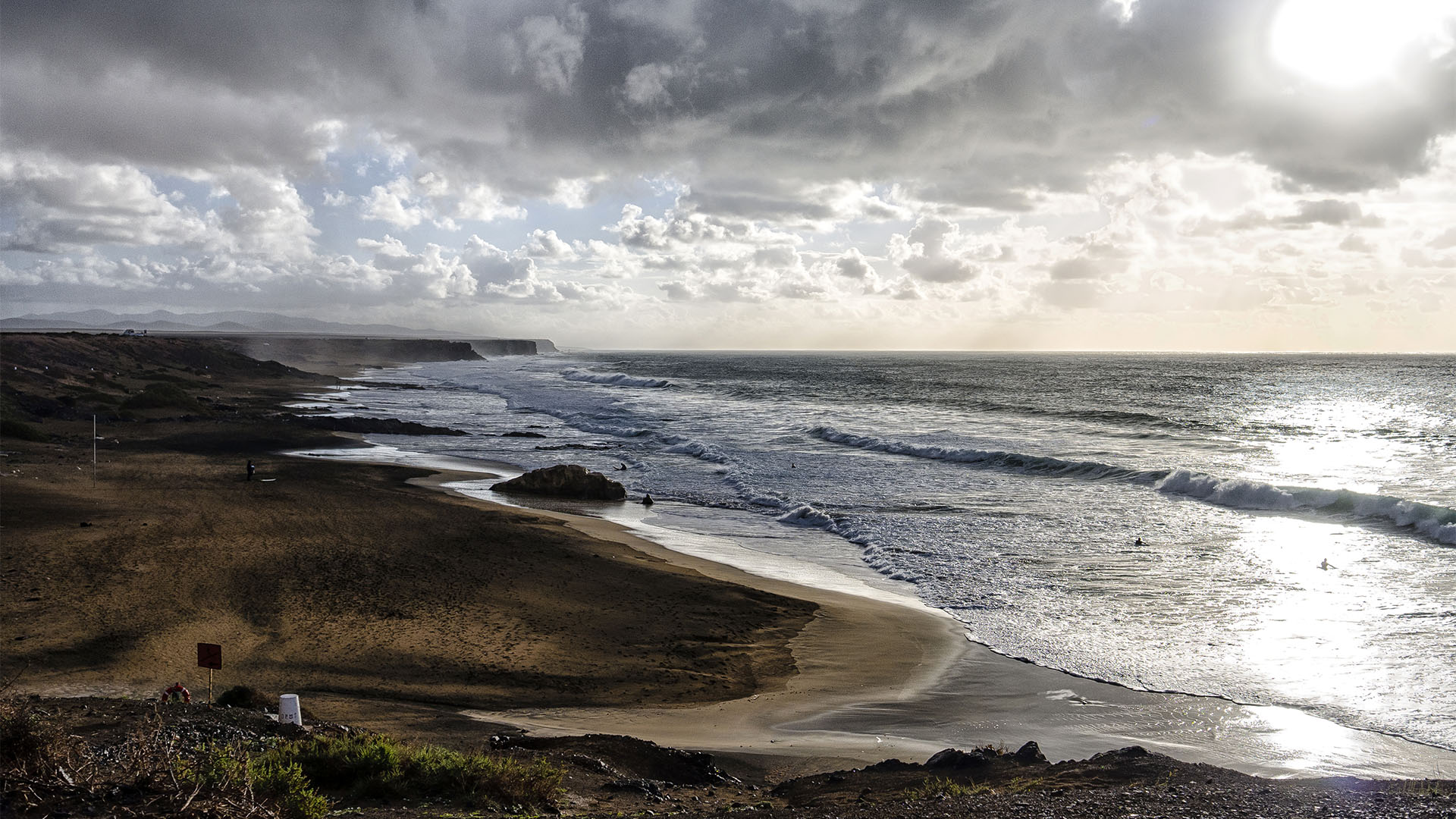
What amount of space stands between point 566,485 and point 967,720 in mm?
16957

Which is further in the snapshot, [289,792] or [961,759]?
[961,759]

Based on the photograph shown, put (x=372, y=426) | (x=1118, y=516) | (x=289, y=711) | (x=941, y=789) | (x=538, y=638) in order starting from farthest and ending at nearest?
(x=372, y=426) < (x=1118, y=516) < (x=538, y=638) < (x=289, y=711) < (x=941, y=789)

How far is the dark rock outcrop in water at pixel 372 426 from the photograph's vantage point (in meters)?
38.2

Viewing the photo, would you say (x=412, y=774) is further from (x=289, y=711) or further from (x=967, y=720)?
(x=967, y=720)

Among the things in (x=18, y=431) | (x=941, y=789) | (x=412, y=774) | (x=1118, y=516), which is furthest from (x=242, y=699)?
(x=18, y=431)

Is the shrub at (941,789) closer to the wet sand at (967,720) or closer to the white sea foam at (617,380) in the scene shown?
the wet sand at (967,720)

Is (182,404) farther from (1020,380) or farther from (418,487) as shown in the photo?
(1020,380)

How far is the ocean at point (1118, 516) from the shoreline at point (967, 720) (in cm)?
59

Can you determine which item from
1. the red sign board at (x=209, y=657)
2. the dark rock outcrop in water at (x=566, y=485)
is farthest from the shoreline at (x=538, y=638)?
the dark rock outcrop in water at (x=566, y=485)

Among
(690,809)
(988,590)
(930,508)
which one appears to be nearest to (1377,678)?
(988,590)

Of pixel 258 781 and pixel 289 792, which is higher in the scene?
pixel 258 781

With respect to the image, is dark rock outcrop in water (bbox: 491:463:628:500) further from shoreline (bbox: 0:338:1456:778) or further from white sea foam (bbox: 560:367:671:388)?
white sea foam (bbox: 560:367:671:388)

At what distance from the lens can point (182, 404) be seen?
41.5 m

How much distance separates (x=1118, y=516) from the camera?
22.1 meters
